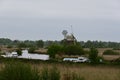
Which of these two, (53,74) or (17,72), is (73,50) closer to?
(53,74)

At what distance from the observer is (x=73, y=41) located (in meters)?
125

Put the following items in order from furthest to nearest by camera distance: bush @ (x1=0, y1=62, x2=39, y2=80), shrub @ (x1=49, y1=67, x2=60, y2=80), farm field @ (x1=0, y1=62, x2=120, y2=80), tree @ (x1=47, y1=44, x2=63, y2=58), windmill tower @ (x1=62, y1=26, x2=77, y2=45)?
windmill tower @ (x1=62, y1=26, x2=77, y2=45) → tree @ (x1=47, y1=44, x2=63, y2=58) → farm field @ (x1=0, y1=62, x2=120, y2=80) → shrub @ (x1=49, y1=67, x2=60, y2=80) → bush @ (x1=0, y1=62, x2=39, y2=80)

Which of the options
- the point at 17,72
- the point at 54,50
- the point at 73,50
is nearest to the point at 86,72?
the point at 17,72

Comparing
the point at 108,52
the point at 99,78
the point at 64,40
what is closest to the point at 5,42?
the point at 64,40

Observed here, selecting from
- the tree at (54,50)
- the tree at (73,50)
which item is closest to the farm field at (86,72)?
the tree at (54,50)

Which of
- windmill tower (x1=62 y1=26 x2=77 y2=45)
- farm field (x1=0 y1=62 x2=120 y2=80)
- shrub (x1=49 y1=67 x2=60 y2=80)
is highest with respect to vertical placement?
windmill tower (x1=62 y1=26 x2=77 y2=45)

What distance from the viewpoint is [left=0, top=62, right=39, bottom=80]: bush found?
18422 millimetres

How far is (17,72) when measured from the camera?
60.6 feet

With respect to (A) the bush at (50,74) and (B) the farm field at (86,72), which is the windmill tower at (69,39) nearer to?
(B) the farm field at (86,72)

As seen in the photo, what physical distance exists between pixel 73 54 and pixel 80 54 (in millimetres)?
2746

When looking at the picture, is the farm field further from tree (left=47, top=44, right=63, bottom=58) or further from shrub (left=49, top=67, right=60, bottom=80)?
tree (left=47, top=44, right=63, bottom=58)

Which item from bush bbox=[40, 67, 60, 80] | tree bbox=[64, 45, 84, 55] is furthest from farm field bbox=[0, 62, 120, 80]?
tree bbox=[64, 45, 84, 55]

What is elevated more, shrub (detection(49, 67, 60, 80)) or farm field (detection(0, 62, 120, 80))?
shrub (detection(49, 67, 60, 80))

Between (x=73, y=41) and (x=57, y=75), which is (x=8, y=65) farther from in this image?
(x=73, y=41)
